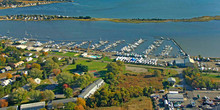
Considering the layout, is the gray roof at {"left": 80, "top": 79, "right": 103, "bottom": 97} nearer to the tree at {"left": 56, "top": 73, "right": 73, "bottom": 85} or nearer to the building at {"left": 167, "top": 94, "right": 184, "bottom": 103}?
the tree at {"left": 56, "top": 73, "right": 73, "bottom": 85}

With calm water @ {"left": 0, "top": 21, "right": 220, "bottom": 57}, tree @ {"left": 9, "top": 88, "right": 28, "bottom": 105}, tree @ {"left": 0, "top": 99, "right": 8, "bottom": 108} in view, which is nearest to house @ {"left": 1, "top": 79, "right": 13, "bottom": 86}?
tree @ {"left": 9, "top": 88, "right": 28, "bottom": 105}

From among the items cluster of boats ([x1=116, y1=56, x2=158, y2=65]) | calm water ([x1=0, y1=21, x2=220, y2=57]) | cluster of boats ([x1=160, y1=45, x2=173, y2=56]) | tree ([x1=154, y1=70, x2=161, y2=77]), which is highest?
calm water ([x1=0, y1=21, x2=220, y2=57])

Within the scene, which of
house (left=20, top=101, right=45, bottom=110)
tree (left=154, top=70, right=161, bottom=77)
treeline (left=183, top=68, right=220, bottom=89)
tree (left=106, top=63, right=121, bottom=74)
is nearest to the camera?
house (left=20, top=101, right=45, bottom=110)

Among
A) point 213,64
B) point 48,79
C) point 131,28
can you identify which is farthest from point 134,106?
point 131,28

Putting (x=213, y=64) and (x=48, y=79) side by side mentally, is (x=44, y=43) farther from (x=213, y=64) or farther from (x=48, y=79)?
(x=213, y=64)

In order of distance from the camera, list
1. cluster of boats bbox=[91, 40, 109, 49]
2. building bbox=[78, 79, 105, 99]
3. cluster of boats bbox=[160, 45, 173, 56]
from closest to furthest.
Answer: building bbox=[78, 79, 105, 99]
cluster of boats bbox=[160, 45, 173, 56]
cluster of boats bbox=[91, 40, 109, 49]

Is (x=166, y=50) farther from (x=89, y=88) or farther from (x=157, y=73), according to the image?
(x=89, y=88)

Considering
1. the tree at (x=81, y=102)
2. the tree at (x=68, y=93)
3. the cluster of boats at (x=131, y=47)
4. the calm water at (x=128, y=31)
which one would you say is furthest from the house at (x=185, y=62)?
the tree at (x=68, y=93)

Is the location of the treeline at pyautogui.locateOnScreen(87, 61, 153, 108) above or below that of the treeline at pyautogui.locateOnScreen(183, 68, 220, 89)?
below
